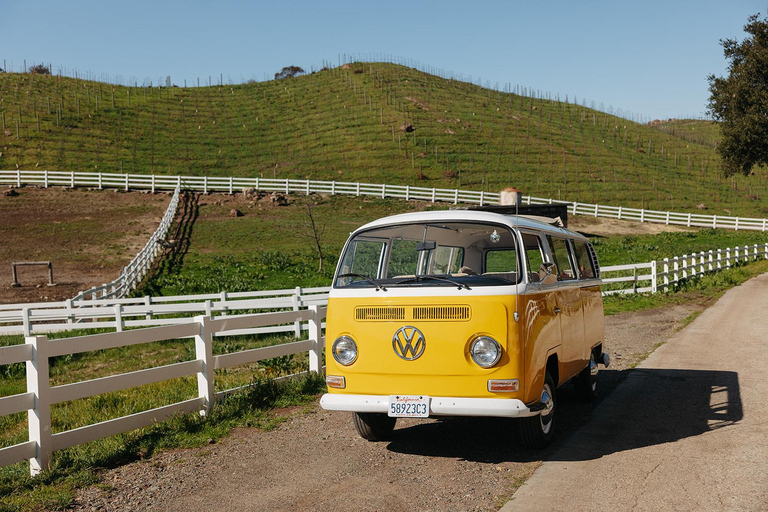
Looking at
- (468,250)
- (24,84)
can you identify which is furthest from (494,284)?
(24,84)

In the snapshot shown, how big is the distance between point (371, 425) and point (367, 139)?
7068cm

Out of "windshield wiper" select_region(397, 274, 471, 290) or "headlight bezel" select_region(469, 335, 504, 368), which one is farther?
"windshield wiper" select_region(397, 274, 471, 290)

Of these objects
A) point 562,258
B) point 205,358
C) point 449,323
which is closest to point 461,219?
point 449,323

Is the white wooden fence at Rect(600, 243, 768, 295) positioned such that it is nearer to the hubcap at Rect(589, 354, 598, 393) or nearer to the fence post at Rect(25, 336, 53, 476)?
the hubcap at Rect(589, 354, 598, 393)

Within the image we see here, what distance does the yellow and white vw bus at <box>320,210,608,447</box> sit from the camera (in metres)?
6.26

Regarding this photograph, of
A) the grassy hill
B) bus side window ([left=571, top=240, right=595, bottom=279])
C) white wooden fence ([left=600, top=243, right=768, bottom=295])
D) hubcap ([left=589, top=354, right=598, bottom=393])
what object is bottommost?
white wooden fence ([left=600, top=243, right=768, bottom=295])

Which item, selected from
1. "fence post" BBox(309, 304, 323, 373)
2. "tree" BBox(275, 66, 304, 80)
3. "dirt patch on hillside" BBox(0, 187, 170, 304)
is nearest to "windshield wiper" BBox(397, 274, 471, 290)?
"fence post" BBox(309, 304, 323, 373)

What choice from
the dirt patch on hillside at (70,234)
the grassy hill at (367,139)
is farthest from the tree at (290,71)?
the dirt patch on hillside at (70,234)

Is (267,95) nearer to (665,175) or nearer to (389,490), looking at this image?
(665,175)

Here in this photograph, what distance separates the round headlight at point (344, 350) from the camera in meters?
6.75

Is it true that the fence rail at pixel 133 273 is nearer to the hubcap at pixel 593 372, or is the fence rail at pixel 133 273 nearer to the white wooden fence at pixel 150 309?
the white wooden fence at pixel 150 309

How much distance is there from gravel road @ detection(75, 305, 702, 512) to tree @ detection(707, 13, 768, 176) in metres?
33.5

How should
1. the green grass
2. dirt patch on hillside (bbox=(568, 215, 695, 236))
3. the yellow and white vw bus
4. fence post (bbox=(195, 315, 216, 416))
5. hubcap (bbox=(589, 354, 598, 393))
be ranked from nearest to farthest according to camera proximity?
1. the green grass
2. the yellow and white vw bus
3. fence post (bbox=(195, 315, 216, 416))
4. hubcap (bbox=(589, 354, 598, 393))
5. dirt patch on hillside (bbox=(568, 215, 695, 236))

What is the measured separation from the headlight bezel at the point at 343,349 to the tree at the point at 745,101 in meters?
35.8
